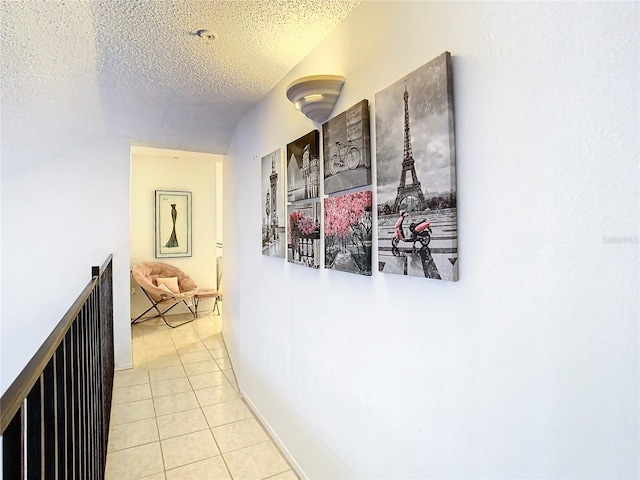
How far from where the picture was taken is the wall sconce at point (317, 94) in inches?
62.7

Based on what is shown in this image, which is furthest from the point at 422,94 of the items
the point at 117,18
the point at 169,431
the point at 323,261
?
the point at 169,431

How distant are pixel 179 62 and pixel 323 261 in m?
1.36

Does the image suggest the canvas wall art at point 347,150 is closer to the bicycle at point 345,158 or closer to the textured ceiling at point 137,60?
the bicycle at point 345,158

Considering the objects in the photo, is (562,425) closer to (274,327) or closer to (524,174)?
(524,174)

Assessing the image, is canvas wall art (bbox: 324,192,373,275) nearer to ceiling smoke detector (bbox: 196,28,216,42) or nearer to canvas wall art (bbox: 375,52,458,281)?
canvas wall art (bbox: 375,52,458,281)

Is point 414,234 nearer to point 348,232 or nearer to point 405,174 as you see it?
point 405,174

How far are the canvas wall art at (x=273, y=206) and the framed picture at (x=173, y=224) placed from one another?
3.66m

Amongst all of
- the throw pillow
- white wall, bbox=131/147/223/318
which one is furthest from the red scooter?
the throw pillow

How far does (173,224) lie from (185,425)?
3.73 m

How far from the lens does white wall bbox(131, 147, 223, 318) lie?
17.8 feet

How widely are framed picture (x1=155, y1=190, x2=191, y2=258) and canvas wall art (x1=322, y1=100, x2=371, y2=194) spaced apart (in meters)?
4.57

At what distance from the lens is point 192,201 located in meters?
5.84

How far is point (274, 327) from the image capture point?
2400mm

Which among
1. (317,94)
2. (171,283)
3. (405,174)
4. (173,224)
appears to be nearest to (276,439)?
(405,174)
